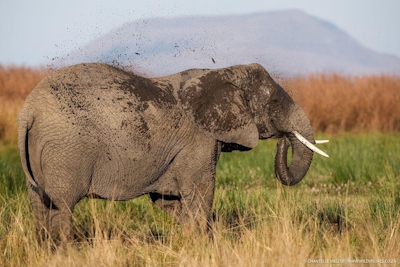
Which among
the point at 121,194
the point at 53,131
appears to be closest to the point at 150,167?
the point at 121,194

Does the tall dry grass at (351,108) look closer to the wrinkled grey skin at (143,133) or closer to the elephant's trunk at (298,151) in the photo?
the elephant's trunk at (298,151)

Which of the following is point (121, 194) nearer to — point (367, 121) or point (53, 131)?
point (53, 131)

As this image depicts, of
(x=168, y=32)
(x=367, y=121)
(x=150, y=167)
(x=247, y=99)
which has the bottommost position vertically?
(x=367, y=121)

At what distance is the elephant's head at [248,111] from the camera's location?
6.66 meters

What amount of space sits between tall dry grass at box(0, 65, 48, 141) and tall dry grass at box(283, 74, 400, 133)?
23.5 ft

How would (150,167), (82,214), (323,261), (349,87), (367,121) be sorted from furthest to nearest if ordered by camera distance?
1. (349,87)
2. (367,121)
3. (82,214)
4. (150,167)
5. (323,261)

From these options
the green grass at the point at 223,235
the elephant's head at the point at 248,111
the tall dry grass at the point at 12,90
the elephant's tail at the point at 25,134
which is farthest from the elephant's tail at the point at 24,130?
the tall dry grass at the point at 12,90

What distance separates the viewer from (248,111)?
22.6 feet

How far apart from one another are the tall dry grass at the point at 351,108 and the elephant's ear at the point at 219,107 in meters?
13.0

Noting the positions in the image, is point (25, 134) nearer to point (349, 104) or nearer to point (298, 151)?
point (298, 151)

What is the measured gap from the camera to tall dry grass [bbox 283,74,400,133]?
66.9 ft

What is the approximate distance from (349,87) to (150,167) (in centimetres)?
1738

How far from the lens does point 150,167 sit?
21.2 feet

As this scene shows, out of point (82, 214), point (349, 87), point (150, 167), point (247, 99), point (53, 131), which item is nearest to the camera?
point (53, 131)
